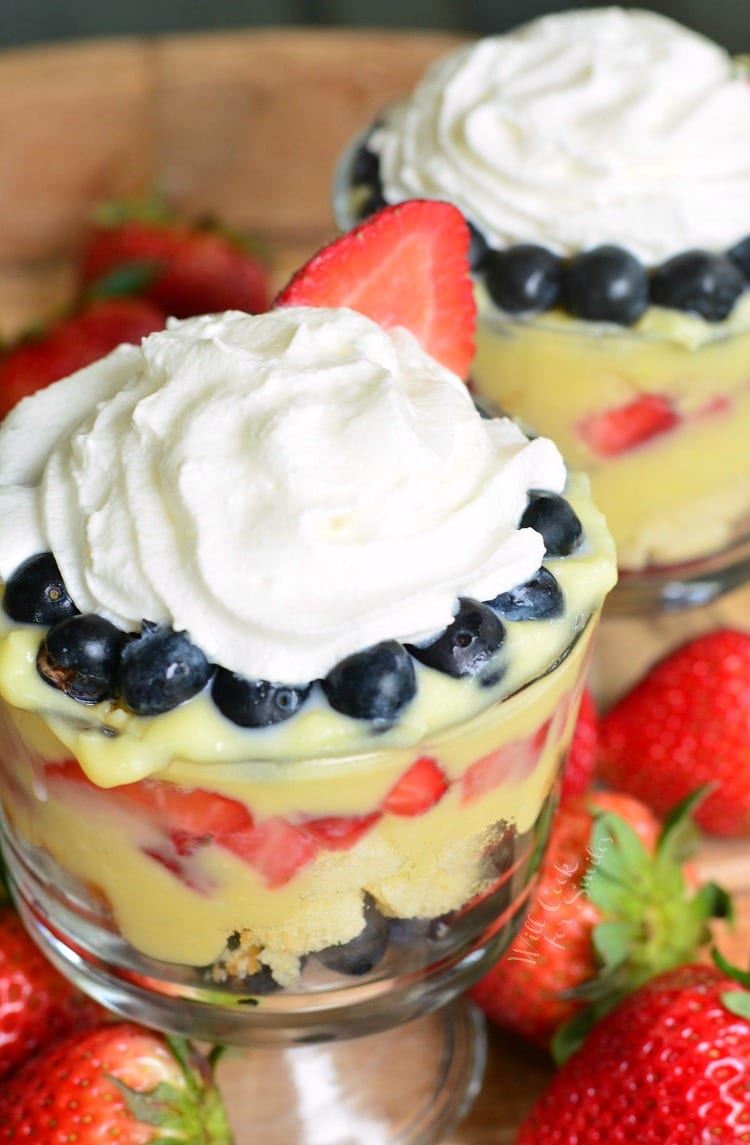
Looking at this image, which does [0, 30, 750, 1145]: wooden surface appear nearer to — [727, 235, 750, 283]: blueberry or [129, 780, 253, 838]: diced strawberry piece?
[727, 235, 750, 283]: blueberry

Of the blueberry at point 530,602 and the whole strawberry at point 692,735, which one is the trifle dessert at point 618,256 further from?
the blueberry at point 530,602

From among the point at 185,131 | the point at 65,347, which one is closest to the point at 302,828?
the point at 65,347

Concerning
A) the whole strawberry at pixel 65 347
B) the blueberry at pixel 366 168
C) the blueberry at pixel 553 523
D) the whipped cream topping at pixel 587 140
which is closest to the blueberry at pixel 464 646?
the blueberry at pixel 553 523

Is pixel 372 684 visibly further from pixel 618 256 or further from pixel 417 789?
pixel 618 256

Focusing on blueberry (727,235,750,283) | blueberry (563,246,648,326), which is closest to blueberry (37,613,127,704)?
blueberry (563,246,648,326)

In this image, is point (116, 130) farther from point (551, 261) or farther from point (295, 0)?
point (295, 0)

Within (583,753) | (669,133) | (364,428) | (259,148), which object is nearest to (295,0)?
(259,148)

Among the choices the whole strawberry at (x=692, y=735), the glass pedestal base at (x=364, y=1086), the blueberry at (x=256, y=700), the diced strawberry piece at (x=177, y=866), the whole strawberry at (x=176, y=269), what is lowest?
the glass pedestal base at (x=364, y=1086)
